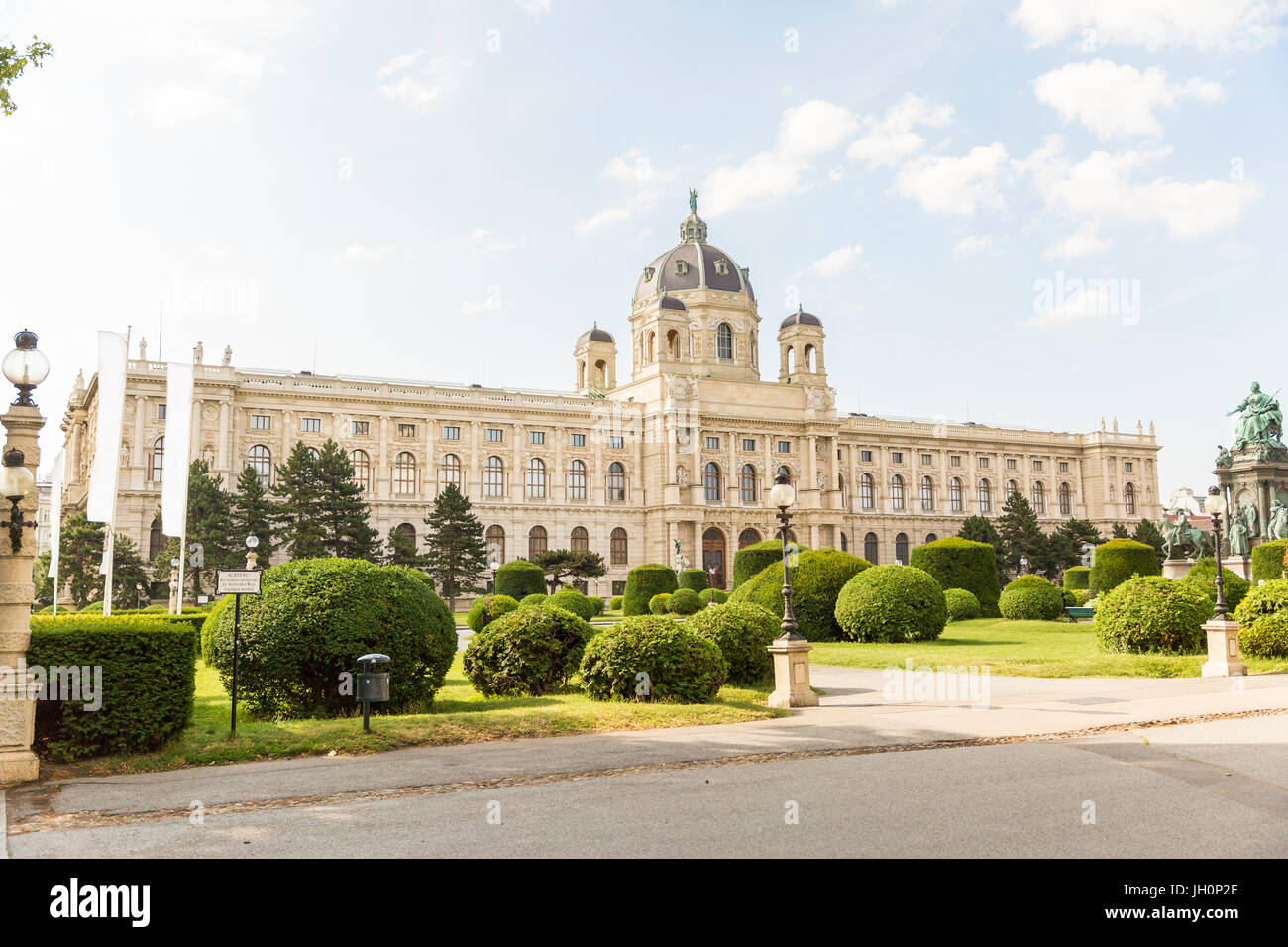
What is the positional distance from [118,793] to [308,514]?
50325 mm

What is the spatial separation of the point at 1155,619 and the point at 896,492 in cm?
7044

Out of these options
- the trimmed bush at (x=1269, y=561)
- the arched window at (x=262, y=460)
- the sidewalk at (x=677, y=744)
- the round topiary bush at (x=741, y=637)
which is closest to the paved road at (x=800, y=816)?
the sidewalk at (x=677, y=744)

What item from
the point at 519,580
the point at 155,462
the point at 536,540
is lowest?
the point at 519,580

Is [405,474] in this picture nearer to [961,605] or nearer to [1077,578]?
[1077,578]

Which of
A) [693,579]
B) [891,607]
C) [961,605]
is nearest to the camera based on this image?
[891,607]

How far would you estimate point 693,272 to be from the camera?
3445 inches

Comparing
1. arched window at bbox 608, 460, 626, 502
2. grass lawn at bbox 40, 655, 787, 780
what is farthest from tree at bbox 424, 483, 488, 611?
grass lawn at bbox 40, 655, 787, 780

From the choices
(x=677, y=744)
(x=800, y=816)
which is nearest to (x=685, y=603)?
(x=677, y=744)

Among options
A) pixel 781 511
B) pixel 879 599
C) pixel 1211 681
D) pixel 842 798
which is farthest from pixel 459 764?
pixel 879 599

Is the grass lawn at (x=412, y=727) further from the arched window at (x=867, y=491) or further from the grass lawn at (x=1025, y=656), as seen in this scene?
the arched window at (x=867, y=491)

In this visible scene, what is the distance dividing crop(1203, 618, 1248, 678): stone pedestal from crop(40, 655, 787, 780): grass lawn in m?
8.72

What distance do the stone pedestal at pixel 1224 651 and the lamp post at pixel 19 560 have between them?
58.3 ft

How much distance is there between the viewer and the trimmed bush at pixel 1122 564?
124 ft

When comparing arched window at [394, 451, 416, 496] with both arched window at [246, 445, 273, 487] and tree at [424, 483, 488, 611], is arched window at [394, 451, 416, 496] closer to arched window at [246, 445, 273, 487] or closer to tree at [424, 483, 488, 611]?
arched window at [246, 445, 273, 487]
